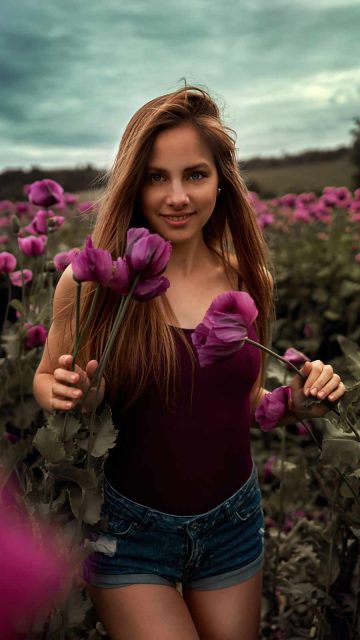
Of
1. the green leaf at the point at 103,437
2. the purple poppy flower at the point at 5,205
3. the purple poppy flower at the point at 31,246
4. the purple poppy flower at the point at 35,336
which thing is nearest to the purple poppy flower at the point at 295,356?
the green leaf at the point at 103,437

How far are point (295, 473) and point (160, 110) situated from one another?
1.11 metres

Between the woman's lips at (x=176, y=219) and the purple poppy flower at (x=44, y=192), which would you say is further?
the purple poppy flower at (x=44, y=192)

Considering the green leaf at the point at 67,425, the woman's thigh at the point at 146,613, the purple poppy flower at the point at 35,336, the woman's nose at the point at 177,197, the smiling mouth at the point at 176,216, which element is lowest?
the woman's thigh at the point at 146,613

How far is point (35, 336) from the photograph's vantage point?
1.86 metres

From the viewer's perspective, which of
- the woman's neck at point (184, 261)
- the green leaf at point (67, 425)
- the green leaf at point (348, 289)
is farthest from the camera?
the green leaf at point (348, 289)

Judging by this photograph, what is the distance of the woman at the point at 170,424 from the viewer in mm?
1319

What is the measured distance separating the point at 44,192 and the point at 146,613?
1158 millimetres

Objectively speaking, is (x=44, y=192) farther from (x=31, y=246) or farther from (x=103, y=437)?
(x=103, y=437)

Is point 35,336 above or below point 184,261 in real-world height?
below

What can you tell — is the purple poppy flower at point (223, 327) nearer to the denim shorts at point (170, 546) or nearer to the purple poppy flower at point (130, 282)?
the purple poppy flower at point (130, 282)

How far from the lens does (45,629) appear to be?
112cm

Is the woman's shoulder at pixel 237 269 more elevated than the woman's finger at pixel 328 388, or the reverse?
the woman's shoulder at pixel 237 269

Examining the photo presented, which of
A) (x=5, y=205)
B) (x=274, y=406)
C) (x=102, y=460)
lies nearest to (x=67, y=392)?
(x=102, y=460)

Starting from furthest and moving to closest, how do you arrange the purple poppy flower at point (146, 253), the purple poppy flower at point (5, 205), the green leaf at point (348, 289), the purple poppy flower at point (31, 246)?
the purple poppy flower at point (5, 205) → the green leaf at point (348, 289) → the purple poppy flower at point (31, 246) → the purple poppy flower at point (146, 253)
